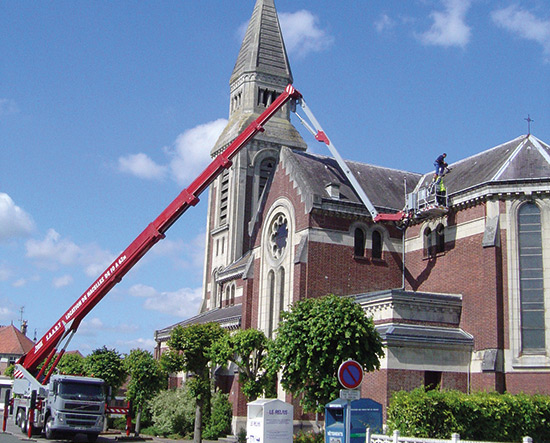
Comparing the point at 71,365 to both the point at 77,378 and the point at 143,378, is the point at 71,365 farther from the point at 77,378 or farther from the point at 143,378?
the point at 77,378

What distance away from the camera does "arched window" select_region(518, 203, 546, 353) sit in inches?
1193

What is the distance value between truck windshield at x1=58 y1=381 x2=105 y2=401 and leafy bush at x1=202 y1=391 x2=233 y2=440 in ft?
25.6

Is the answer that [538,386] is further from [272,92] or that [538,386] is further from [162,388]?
[272,92]

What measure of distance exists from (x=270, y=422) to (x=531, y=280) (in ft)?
50.8

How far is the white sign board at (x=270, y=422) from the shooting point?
21375 mm

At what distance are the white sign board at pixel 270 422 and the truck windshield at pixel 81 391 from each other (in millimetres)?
11290

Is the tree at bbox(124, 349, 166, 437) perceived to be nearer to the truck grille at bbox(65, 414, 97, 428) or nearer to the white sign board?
the truck grille at bbox(65, 414, 97, 428)

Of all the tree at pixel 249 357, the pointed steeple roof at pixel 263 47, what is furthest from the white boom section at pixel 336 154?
the pointed steeple roof at pixel 263 47

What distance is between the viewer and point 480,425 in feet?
75.4

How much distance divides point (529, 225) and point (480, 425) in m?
11.9

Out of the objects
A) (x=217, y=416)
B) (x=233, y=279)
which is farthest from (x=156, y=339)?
(x=217, y=416)

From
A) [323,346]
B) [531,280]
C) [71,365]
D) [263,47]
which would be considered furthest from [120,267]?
[263,47]

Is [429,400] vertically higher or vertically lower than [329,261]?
lower

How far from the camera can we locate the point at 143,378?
3991 cm
